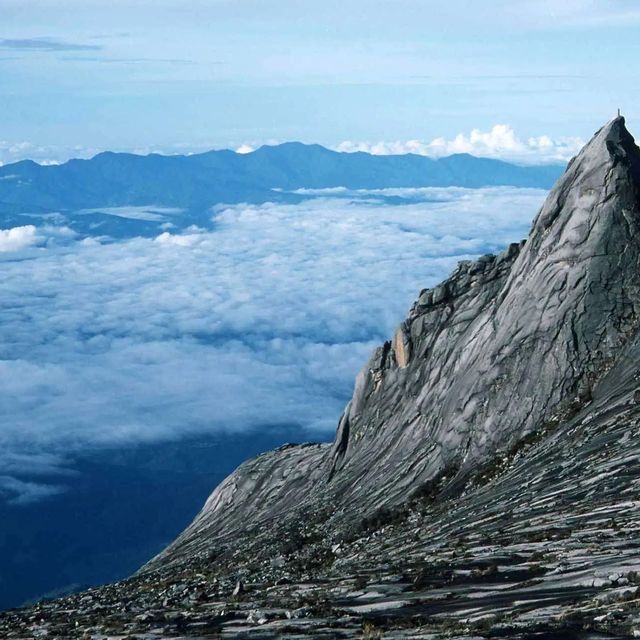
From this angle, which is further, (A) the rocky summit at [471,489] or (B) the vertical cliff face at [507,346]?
(B) the vertical cliff face at [507,346]

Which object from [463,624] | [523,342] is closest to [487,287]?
[523,342]

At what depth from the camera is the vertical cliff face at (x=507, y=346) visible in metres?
64.4

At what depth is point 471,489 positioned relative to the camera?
61.2m

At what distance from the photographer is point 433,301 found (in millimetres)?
81125

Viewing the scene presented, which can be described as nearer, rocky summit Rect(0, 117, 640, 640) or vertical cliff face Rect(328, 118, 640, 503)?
rocky summit Rect(0, 117, 640, 640)

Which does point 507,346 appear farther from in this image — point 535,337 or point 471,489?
point 471,489

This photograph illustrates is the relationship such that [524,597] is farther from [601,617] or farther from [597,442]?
[597,442]

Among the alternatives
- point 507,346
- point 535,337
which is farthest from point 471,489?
point 535,337

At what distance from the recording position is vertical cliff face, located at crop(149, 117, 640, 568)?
64375 mm

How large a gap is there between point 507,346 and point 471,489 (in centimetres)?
1099

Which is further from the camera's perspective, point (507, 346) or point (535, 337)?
point (507, 346)

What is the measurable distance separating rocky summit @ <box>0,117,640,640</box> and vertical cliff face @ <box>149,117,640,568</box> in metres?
0.15

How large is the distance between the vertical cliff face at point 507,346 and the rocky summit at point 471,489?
0.15 meters

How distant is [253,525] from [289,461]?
61.4ft
